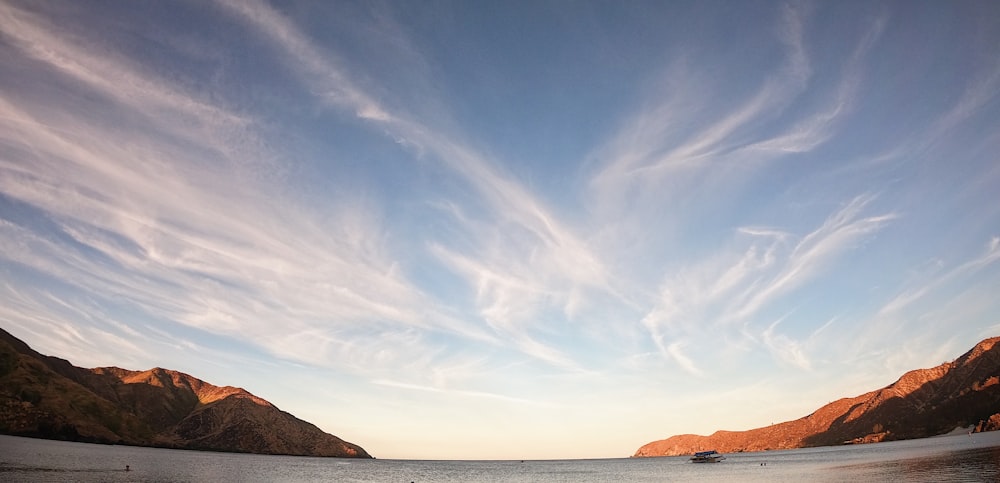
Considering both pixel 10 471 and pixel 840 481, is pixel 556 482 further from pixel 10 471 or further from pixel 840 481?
pixel 10 471

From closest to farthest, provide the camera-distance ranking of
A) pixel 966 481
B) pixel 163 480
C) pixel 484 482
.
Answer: pixel 966 481 → pixel 163 480 → pixel 484 482

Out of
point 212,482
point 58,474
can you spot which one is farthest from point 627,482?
point 58,474

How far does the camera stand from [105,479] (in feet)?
306

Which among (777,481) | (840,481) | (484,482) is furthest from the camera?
(484,482)

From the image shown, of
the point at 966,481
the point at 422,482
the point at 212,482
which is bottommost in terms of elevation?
the point at 422,482

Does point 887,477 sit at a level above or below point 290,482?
above

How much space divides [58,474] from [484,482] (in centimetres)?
10469

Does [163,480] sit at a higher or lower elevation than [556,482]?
higher

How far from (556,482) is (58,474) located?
127 m

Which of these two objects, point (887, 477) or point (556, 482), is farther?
point (556, 482)

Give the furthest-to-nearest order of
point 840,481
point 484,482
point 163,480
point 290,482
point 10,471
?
1. point 484,482
2. point 290,482
3. point 163,480
4. point 840,481
5. point 10,471

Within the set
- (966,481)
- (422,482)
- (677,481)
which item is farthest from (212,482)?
(966,481)

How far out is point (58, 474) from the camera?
3627 inches

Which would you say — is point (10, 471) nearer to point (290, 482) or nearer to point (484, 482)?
point (290, 482)
